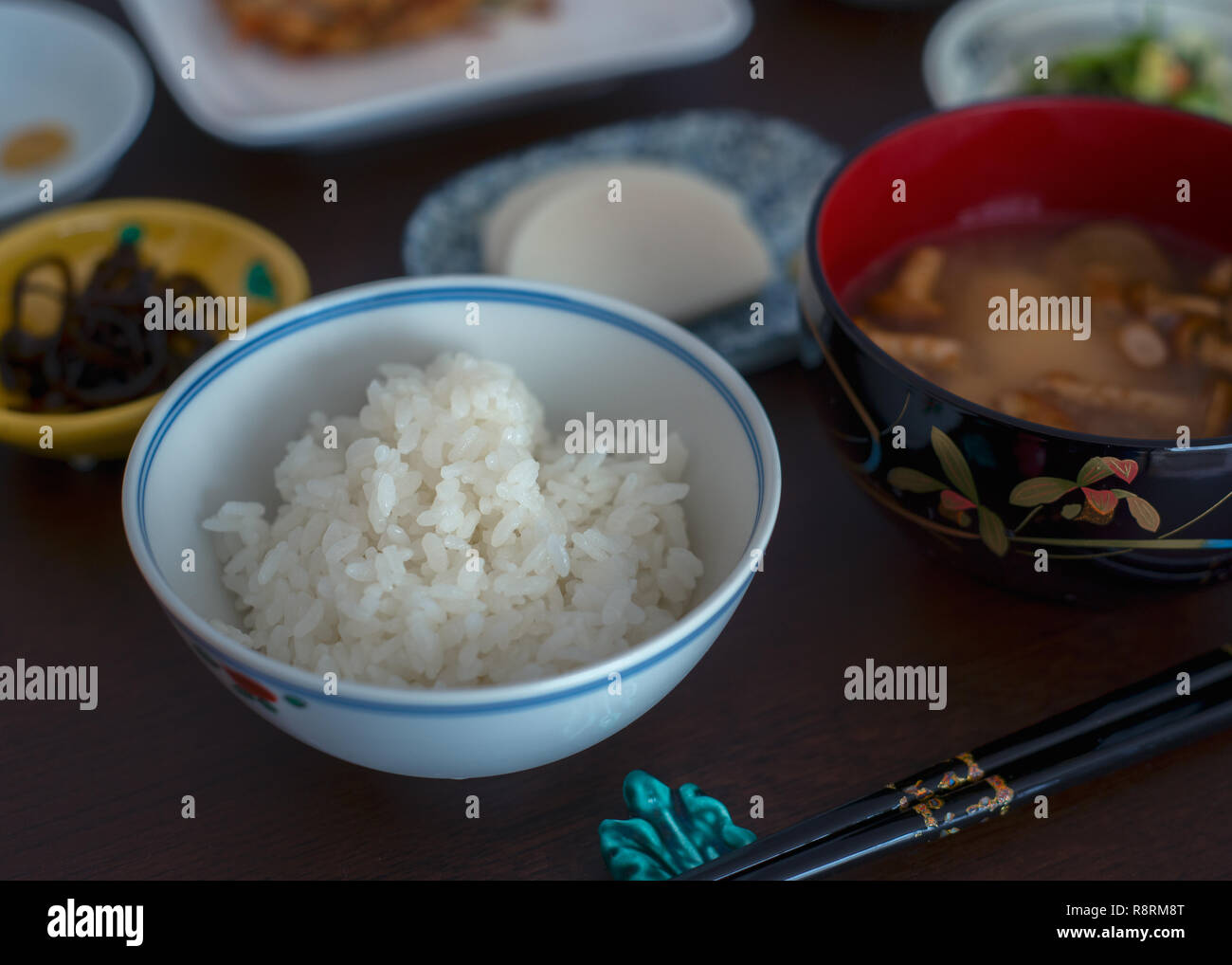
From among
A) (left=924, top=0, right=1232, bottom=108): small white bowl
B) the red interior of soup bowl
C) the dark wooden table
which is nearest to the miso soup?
the red interior of soup bowl

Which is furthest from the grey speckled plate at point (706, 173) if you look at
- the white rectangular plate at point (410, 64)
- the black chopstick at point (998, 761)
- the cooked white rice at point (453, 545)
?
the black chopstick at point (998, 761)

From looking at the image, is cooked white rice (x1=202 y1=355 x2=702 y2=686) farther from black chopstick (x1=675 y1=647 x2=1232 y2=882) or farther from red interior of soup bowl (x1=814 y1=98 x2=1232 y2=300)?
red interior of soup bowl (x1=814 y1=98 x2=1232 y2=300)

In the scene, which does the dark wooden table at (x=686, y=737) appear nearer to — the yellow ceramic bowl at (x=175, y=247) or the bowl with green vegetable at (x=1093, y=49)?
the yellow ceramic bowl at (x=175, y=247)

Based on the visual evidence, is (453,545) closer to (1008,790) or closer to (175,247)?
(1008,790)

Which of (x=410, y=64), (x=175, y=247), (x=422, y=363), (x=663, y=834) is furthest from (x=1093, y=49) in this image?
(x=663, y=834)

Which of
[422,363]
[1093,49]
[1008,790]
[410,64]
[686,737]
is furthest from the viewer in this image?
[1093,49]

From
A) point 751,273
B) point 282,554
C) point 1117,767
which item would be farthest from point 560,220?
point 1117,767
